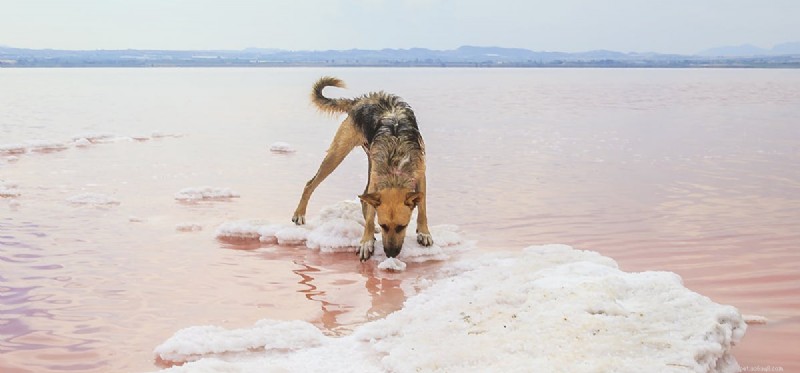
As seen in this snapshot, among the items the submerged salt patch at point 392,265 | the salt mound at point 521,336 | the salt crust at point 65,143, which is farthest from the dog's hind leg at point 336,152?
the salt crust at point 65,143

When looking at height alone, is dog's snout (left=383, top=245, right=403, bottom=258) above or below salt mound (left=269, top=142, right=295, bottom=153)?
above

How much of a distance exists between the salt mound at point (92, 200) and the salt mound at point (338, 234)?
2955mm

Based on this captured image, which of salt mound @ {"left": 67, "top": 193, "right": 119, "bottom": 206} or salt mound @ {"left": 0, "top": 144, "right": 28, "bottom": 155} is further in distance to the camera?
salt mound @ {"left": 0, "top": 144, "right": 28, "bottom": 155}

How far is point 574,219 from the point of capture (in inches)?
402

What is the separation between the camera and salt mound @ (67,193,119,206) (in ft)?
36.9

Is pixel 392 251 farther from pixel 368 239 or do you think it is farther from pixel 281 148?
pixel 281 148

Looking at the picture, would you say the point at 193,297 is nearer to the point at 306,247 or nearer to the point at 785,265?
the point at 306,247

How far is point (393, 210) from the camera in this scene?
7.65m

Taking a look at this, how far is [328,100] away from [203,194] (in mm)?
2931

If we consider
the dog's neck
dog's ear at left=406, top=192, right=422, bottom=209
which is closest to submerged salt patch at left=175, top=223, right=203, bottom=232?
the dog's neck

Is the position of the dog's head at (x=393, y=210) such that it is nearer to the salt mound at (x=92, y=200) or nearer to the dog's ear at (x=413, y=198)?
the dog's ear at (x=413, y=198)

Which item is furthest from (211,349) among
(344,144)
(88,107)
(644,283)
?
(88,107)

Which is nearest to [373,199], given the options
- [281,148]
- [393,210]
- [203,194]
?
[393,210]

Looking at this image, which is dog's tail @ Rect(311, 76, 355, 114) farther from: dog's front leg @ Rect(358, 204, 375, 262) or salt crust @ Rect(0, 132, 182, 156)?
salt crust @ Rect(0, 132, 182, 156)
